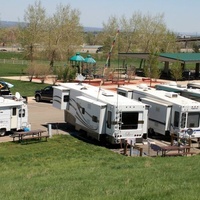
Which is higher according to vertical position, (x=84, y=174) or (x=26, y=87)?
(x=26, y=87)

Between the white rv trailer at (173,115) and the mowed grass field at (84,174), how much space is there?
135 inches

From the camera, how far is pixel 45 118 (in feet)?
85.7

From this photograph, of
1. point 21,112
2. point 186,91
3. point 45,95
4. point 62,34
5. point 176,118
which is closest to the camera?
point 176,118

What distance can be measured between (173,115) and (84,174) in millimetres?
8721

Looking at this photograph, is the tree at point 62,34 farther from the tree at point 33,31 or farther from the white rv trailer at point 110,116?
the white rv trailer at point 110,116

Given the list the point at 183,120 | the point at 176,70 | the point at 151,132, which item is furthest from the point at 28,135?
the point at 176,70

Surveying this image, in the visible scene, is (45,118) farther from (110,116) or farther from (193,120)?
(193,120)

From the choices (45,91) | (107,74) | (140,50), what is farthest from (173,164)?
(140,50)

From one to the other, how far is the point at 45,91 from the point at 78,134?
10857 millimetres

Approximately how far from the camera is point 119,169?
14.4 m

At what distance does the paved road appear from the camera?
920 inches

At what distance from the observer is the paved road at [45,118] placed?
76.7 feet

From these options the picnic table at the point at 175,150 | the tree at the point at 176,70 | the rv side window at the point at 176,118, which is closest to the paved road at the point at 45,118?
the rv side window at the point at 176,118

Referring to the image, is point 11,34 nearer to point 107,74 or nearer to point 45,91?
point 107,74
